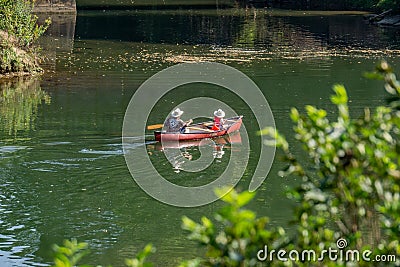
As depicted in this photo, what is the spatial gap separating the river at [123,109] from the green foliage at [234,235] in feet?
3.57

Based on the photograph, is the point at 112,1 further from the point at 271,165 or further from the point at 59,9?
the point at 271,165

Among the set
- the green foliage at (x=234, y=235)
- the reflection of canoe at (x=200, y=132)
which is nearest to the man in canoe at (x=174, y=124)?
the reflection of canoe at (x=200, y=132)

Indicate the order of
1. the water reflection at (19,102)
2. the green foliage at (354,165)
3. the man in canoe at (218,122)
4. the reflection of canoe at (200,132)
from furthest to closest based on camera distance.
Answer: the water reflection at (19,102), the man in canoe at (218,122), the reflection of canoe at (200,132), the green foliage at (354,165)

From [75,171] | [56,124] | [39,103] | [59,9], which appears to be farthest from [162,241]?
[59,9]

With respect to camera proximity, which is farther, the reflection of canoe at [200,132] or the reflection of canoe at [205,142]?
the reflection of canoe at [200,132]

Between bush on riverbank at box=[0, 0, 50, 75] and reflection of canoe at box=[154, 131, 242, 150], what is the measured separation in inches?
312

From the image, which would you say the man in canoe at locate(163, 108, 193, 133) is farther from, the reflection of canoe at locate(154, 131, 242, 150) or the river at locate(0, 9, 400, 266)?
the river at locate(0, 9, 400, 266)

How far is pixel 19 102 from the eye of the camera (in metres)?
20.6

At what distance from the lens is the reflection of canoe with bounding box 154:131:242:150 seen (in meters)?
16.7

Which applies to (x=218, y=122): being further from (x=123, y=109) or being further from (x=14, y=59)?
(x=14, y=59)

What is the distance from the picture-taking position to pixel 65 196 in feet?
43.9

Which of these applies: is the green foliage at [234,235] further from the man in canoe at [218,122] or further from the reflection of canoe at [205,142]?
the man in canoe at [218,122]

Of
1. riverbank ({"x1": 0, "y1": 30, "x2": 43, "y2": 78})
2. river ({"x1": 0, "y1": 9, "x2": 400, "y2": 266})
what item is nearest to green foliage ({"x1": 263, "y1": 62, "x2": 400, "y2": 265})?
river ({"x1": 0, "y1": 9, "x2": 400, "y2": 266})

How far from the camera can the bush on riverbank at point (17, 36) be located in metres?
23.3
